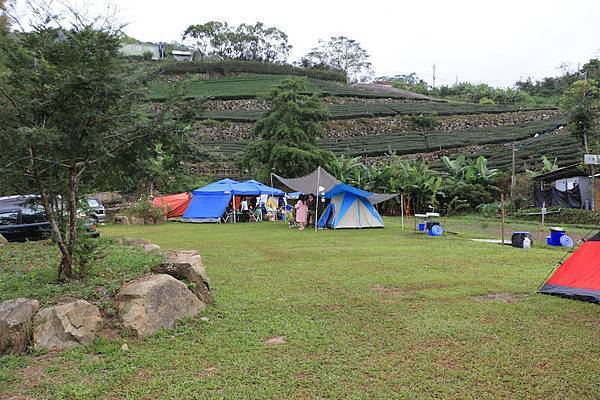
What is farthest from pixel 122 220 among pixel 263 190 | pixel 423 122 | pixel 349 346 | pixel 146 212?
pixel 423 122

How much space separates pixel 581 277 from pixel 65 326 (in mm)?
6051

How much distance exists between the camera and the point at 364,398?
344cm

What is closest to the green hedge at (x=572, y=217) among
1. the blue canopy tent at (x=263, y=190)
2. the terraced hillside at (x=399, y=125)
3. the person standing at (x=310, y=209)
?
the person standing at (x=310, y=209)

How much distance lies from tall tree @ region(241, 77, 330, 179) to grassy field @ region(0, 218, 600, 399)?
52.6ft

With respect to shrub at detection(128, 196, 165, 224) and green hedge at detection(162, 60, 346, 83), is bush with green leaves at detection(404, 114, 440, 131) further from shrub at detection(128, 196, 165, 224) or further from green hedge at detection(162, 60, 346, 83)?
shrub at detection(128, 196, 165, 224)

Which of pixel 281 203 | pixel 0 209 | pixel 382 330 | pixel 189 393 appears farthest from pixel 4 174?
pixel 281 203

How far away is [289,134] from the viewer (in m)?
23.8

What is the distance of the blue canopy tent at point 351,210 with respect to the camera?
17.8 meters

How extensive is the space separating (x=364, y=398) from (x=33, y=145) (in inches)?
167

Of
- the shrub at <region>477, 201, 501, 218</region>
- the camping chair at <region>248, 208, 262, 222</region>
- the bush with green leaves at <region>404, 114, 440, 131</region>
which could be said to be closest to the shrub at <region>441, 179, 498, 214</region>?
the shrub at <region>477, 201, 501, 218</region>

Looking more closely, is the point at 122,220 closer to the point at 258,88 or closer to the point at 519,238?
the point at 519,238

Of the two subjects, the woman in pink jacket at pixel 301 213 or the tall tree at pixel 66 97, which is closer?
the tall tree at pixel 66 97

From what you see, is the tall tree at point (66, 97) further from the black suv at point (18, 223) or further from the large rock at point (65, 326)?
the black suv at point (18, 223)

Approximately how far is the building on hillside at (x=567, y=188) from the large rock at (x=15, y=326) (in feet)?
66.1
